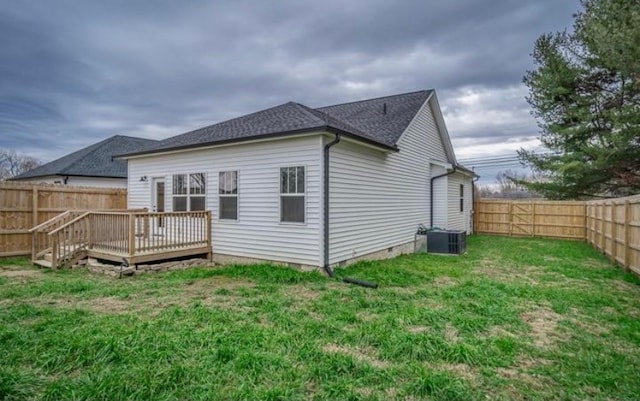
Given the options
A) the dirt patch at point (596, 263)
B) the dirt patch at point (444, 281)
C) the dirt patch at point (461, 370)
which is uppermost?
the dirt patch at point (461, 370)

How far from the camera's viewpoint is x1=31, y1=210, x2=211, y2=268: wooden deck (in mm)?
7758

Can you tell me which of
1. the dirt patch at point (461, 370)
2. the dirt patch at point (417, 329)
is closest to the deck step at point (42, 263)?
the dirt patch at point (417, 329)

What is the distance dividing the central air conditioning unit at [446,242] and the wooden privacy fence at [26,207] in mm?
11247

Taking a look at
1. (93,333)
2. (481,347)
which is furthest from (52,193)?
(481,347)

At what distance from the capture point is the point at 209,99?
15.9 meters

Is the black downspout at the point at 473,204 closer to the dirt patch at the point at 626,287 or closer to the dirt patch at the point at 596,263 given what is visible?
the dirt patch at the point at 596,263

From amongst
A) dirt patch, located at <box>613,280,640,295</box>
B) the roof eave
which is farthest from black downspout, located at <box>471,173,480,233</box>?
dirt patch, located at <box>613,280,640,295</box>

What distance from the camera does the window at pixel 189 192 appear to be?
9.26 m

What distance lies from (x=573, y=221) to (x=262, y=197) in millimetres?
14145

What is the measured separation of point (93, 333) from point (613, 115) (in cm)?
1721

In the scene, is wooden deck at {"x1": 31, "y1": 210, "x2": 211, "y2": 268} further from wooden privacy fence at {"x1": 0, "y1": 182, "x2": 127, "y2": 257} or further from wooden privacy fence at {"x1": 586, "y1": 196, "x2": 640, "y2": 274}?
wooden privacy fence at {"x1": 586, "y1": 196, "x2": 640, "y2": 274}

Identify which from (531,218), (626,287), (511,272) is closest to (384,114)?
(511,272)

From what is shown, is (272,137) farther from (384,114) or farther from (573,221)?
(573,221)

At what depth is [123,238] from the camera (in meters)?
7.84
